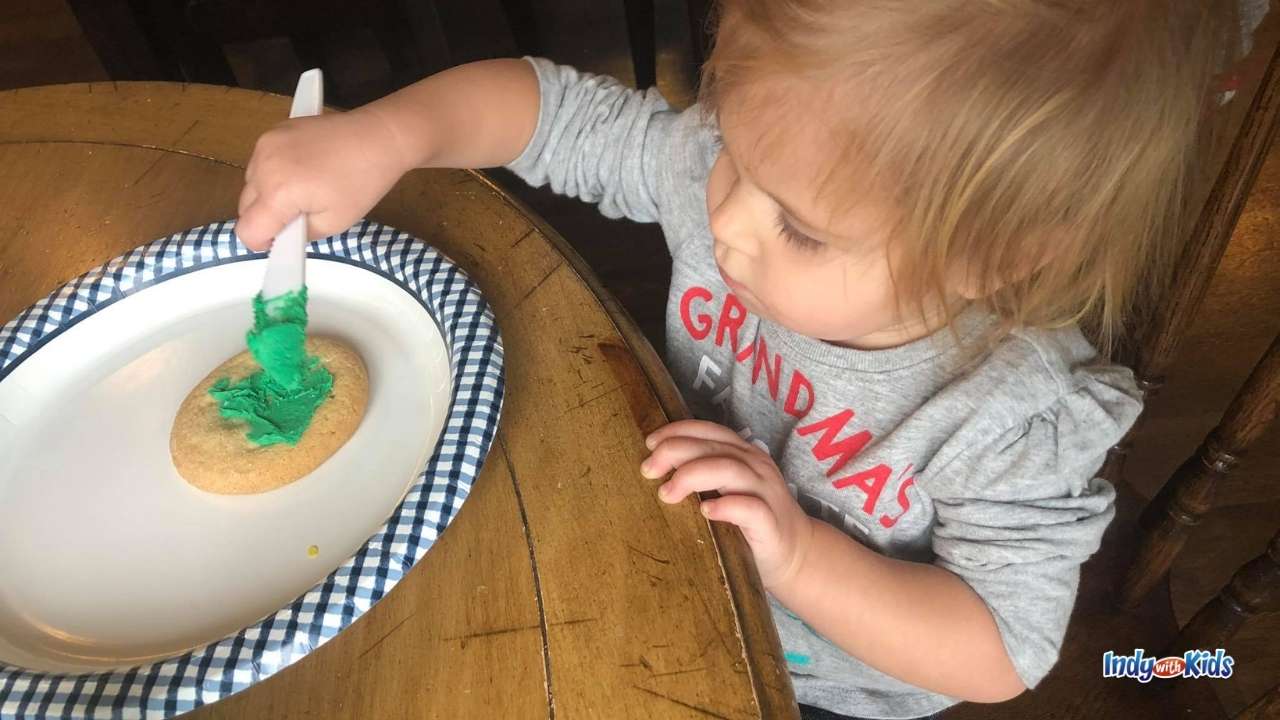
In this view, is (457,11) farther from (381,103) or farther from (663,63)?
(381,103)

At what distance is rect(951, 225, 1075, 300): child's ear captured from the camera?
1.90 feet

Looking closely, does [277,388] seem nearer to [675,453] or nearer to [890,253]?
[675,453]

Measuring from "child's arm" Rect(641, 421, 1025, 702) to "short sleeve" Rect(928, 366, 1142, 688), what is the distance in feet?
0.06

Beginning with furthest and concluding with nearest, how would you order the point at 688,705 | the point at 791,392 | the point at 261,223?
the point at 791,392 → the point at 261,223 → the point at 688,705

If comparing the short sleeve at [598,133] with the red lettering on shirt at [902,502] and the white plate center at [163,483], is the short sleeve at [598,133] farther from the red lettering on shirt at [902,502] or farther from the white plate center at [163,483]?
the red lettering on shirt at [902,502]

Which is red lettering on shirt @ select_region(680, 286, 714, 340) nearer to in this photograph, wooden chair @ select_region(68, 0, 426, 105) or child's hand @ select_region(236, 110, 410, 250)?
child's hand @ select_region(236, 110, 410, 250)

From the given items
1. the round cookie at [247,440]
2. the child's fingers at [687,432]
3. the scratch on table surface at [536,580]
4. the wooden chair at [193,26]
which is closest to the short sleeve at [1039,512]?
the child's fingers at [687,432]

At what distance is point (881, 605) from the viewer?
0.65 metres

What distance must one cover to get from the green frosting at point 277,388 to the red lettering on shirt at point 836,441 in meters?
0.41

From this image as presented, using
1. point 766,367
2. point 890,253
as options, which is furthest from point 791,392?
point 890,253

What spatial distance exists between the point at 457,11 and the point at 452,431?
2330mm

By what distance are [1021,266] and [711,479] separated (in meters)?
0.26

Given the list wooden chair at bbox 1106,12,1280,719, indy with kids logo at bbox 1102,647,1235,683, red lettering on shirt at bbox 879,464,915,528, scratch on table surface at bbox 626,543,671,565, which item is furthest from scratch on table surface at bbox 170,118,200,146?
indy with kids logo at bbox 1102,647,1235,683

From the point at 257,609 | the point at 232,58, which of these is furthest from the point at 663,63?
the point at 257,609
